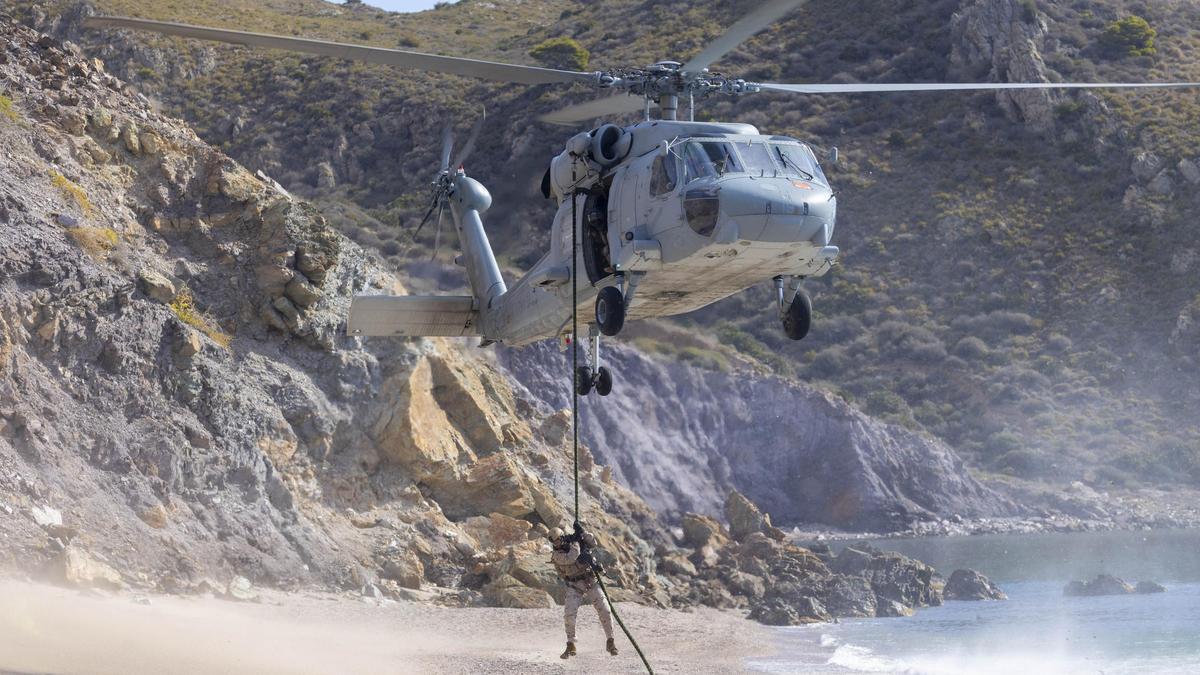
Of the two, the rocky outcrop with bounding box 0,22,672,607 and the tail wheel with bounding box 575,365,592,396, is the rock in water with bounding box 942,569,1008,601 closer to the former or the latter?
the rocky outcrop with bounding box 0,22,672,607

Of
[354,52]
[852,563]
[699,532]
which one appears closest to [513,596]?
[354,52]

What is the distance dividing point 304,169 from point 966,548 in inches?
1393

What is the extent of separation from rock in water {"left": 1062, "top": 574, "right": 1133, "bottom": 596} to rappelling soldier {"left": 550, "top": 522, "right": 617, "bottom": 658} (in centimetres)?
→ 2745

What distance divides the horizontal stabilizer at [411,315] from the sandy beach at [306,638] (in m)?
4.22

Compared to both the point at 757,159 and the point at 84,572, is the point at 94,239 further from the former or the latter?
the point at 757,159

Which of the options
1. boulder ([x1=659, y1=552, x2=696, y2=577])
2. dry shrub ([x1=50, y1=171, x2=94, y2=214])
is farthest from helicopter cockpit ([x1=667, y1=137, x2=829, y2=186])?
boulder ([x1=659, y1=552, x2=696, y2=577])

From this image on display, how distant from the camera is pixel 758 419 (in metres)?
54.0

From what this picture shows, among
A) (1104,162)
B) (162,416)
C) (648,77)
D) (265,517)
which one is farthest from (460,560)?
(1104,162)

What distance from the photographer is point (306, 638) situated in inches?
690

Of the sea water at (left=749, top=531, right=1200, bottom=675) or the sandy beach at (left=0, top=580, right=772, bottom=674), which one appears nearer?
the sandy beach at (left=0, top=580, right=772, bottom=674)

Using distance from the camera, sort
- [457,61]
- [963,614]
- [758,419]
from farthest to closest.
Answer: [758,419]
[963,614]
[457,61]

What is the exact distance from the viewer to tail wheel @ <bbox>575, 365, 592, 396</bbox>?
18.9m

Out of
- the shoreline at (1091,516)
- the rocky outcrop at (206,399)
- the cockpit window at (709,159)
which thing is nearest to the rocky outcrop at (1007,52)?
the shoreline at (1091,516)

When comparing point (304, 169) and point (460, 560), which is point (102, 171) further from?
point (304, 169)
